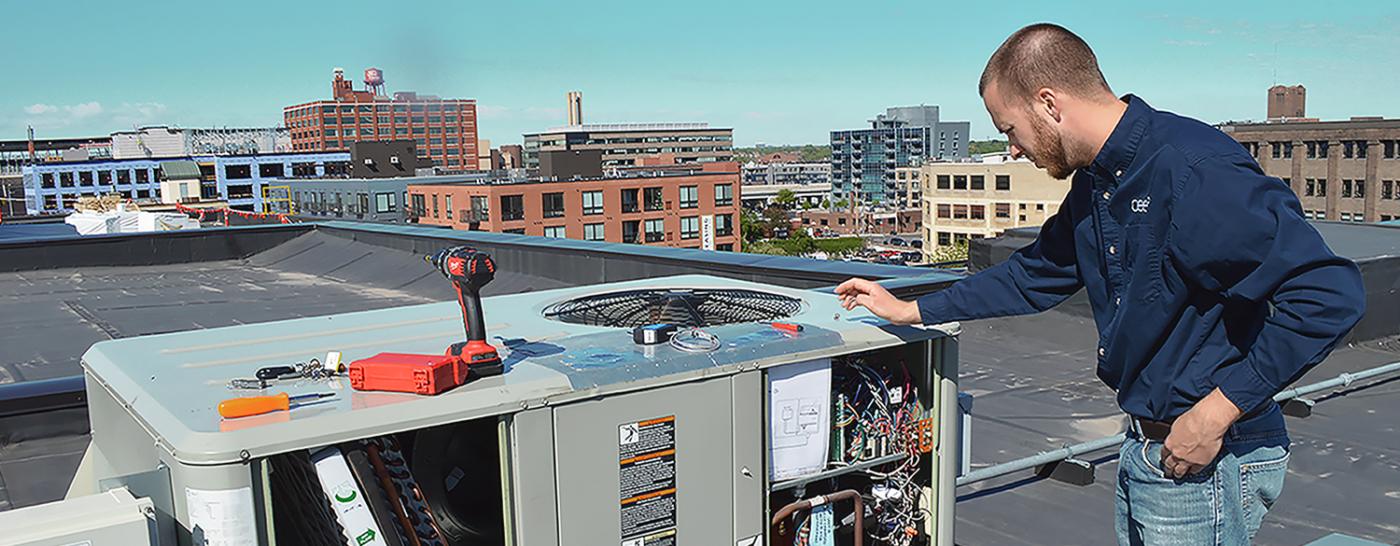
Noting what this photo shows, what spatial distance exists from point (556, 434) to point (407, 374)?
0.39 metres

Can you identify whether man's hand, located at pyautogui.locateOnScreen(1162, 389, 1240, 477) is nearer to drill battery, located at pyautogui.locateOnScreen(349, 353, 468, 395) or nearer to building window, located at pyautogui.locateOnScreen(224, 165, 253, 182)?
drill battery, located at pyautogui.locateOnScreen(349, 353, 468, 395)

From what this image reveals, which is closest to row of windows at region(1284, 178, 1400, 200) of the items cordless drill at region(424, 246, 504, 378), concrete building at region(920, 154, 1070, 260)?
concrete building at region(920, 154, 1070, 260)

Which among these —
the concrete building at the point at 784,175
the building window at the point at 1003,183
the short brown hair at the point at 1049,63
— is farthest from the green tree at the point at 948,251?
the concrete building at the point at 784,175

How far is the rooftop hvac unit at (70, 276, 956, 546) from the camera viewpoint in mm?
2252

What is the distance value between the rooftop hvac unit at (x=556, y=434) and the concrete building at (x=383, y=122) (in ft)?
406

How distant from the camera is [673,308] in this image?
3584 millimetres

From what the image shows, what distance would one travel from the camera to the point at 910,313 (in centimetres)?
301

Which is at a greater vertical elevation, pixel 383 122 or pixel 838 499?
pixel 383 122

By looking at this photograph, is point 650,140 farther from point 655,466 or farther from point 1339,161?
point 655,466

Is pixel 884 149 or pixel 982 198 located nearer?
pixel 982 198

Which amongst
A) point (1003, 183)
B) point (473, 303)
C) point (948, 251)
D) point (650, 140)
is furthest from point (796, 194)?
point (473, 303)

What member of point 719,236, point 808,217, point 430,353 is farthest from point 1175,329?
point 808,217

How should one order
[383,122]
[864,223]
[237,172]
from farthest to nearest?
[383,122], [864,223], [237,172]

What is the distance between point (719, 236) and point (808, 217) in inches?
2178
